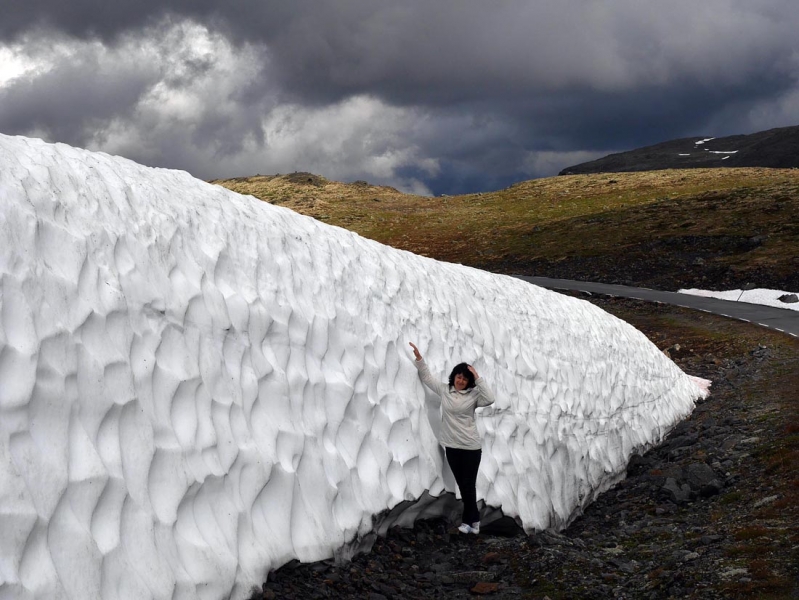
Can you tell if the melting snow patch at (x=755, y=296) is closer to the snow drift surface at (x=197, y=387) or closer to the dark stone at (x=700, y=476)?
the dark stone at (x=700, y=476)

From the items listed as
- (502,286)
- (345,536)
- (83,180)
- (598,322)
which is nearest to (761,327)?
(598,322)

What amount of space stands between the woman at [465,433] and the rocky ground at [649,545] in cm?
38

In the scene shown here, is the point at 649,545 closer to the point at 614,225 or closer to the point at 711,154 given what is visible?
the point at 614,225

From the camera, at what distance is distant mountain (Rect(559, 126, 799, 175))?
119875 millimetres

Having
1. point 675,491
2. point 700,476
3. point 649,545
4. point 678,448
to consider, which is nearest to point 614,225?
point 678,448

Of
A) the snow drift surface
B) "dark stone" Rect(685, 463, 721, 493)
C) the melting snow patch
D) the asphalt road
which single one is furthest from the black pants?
the melting snow patch

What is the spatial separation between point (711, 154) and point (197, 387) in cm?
14351

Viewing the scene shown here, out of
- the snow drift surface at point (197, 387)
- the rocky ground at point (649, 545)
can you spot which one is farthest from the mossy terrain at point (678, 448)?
the snow drift surface at point (197, 387)

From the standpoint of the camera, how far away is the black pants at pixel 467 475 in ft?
28.4

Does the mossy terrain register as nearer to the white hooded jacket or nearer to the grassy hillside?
the grassy hillside

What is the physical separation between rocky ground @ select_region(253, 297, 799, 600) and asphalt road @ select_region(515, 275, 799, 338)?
51.4 feet

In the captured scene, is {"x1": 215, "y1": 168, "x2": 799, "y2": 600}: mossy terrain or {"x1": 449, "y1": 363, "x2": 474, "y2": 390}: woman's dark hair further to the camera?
{"x1": 449, "y1": 363, "x2": 474, "y2": 390}: woman's dark hair

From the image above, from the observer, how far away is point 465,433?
8.62 metres

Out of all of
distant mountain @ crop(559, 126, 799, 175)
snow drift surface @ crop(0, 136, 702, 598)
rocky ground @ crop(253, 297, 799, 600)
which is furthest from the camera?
distant mountain @ crop(559, 126, 799, 175)
